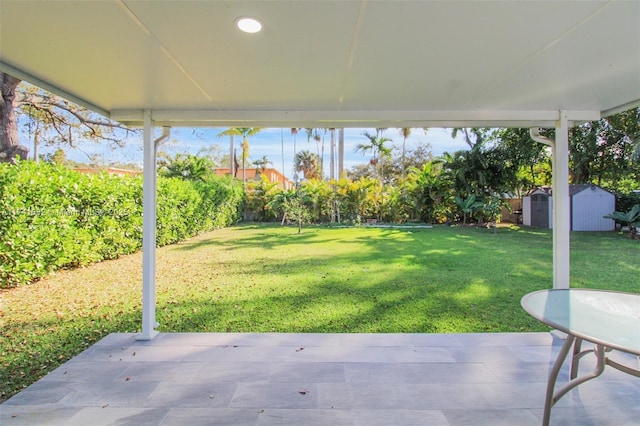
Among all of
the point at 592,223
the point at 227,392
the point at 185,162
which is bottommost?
the point at 227,392

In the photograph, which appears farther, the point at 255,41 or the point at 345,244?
the point at 345,244

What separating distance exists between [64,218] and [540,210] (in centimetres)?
1692

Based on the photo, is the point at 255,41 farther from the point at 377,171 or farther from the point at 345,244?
the point at 377,171

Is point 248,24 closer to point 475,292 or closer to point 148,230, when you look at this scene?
point 148,230

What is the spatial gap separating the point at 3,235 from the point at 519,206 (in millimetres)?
20613

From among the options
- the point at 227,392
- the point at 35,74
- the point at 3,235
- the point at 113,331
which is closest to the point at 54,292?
the point at 3,235

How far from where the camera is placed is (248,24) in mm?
1876

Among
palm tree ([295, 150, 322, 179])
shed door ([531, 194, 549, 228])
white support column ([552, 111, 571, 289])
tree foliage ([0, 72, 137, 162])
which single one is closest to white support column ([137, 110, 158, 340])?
white support column ([552, 111, 571, 289])

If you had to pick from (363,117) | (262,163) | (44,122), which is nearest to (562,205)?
(363,117)

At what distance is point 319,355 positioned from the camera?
10.2 feet

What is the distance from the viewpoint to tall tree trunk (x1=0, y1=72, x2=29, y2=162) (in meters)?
7.92

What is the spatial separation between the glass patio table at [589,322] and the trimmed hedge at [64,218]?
248 inches

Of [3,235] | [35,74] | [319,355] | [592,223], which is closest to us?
[35,74]

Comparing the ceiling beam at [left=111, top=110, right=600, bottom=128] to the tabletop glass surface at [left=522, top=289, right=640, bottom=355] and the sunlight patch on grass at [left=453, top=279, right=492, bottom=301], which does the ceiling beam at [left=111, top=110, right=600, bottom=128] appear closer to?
the tabletop glass surface at [left=522, top=289, right=640, bottom=355]
